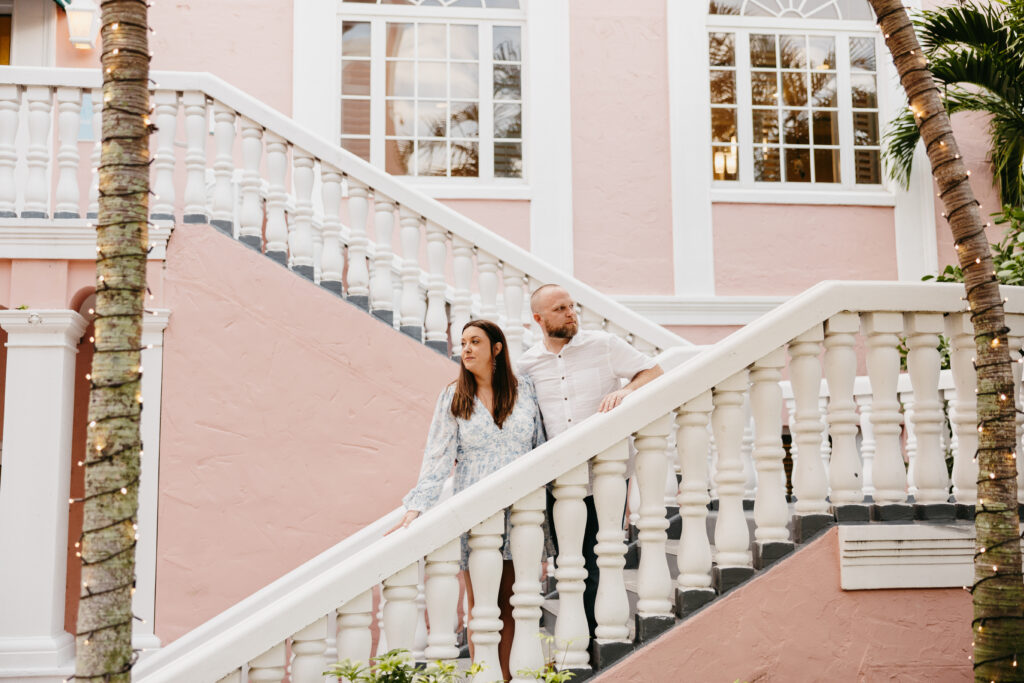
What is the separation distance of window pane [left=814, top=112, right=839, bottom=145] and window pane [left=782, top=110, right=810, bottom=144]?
0.35 ft

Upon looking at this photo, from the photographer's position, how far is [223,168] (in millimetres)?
5504

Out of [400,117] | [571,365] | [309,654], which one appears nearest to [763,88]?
[400,117]

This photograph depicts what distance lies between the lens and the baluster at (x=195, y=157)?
17.8 ft

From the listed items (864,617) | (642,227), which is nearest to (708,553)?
(864,617)

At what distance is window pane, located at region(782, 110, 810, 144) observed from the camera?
844 cm

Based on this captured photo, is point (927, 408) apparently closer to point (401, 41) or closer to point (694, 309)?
point (694, 309)

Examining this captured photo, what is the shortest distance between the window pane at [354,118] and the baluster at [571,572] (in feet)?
18.5

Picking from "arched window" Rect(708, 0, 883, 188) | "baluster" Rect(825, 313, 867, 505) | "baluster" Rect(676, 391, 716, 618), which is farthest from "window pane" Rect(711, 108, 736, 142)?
"baluster" Rect(676, 391, 716, 618)

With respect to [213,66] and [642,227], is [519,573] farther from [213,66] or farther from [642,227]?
[213,66]

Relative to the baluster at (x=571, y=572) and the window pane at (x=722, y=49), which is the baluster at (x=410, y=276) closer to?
the baluster at (x=571, y=572)

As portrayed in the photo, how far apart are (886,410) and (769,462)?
1.53ft

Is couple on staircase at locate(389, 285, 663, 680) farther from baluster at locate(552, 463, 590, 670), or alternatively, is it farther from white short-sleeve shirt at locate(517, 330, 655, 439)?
baluster at locate(552, 463, 590, 670)

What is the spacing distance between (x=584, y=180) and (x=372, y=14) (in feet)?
7.50

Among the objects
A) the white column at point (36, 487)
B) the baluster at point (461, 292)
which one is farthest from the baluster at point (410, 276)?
the white column at point (36, 487)
